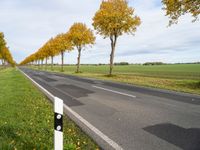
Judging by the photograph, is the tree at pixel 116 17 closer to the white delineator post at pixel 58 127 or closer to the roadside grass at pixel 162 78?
the roadside grass at pixel 162 78

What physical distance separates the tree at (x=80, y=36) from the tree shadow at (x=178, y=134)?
3802cm

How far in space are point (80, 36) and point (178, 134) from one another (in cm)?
3988

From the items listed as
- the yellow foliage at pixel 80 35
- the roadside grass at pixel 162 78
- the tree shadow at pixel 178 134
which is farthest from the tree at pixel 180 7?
the yellow foliage at pixel 80 35

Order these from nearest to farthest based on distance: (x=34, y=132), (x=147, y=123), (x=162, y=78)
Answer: (x=34, y=132), (x=147, y=123), (x=162, y=78)

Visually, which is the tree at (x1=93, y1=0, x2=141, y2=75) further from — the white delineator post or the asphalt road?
the white delineator post

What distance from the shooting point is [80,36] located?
43.4 meters

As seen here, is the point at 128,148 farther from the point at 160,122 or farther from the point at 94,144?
the point at 160,122

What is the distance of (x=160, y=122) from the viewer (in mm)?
6227

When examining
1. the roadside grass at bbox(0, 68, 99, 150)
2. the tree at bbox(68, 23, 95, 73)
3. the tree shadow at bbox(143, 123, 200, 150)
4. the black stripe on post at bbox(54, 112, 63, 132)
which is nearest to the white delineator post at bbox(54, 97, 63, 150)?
the black stripe on post at bbox(54, 112, 63, 132)

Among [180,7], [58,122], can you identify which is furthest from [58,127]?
[180,7]

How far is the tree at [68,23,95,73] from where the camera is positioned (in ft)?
142

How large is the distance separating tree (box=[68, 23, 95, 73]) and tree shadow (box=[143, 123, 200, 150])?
38.0 m

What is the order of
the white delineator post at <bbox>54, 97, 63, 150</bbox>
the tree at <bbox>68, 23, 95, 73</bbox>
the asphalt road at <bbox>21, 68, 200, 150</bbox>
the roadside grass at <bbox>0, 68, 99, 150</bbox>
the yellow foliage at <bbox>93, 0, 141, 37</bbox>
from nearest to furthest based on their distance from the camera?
the white delineator post at <bbox>54, 97, 63, 150</bbox> < the roadside grass at <bbox>0, 68, 99, 150</bbox> < the asphalt road at <bbox>21, 68, 200, 150</bbox> < the yellow foliage at <bbox>93, 0, 141, 37</bbox> < the tree at <bbox>68, 23, 95, 73</bbox>

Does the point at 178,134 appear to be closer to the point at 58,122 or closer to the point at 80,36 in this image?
the point at 58,122
